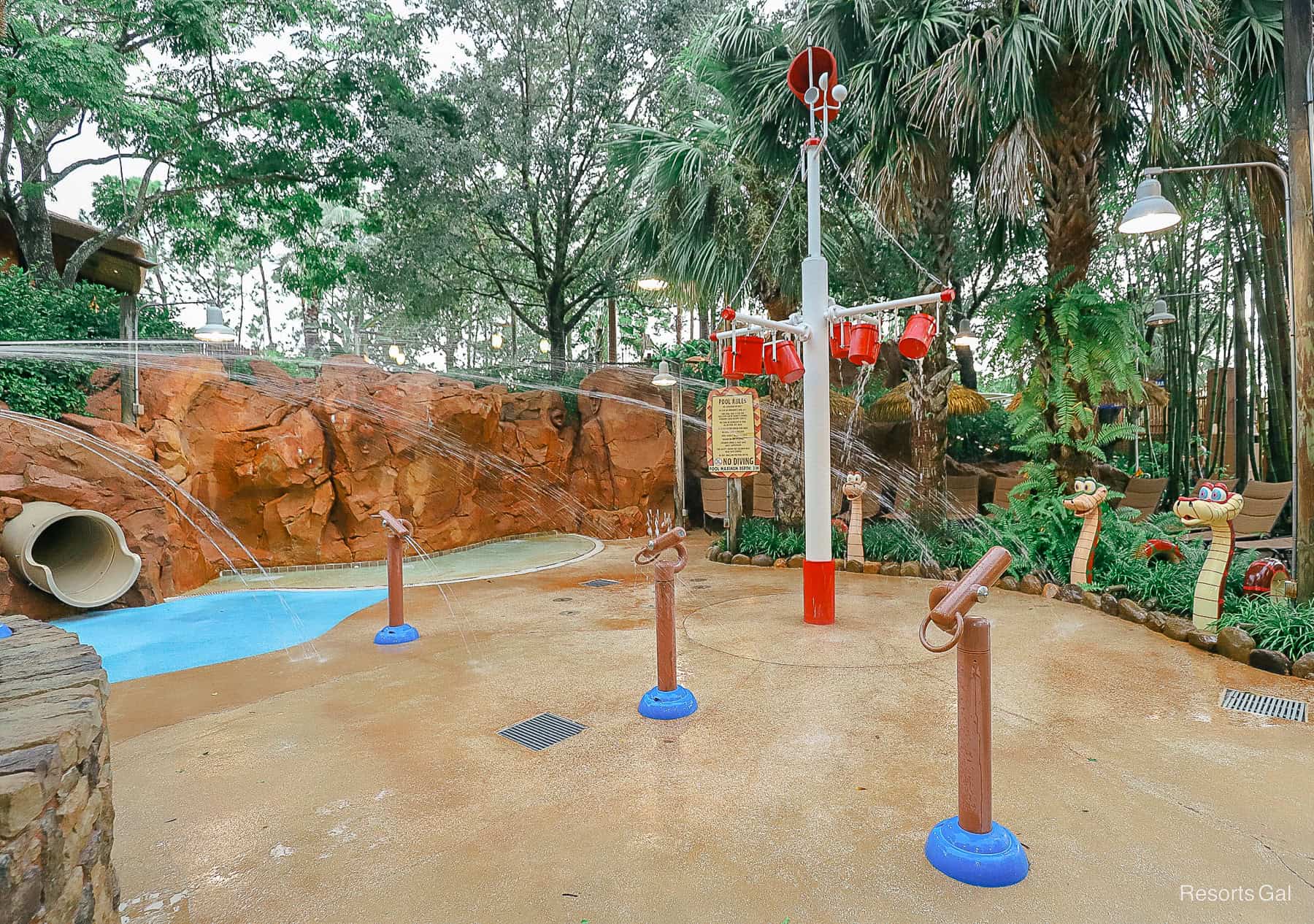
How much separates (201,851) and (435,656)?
2351 millimetres

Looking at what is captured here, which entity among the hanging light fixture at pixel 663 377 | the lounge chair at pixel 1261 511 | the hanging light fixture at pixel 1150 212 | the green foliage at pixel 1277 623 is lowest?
the green foliage at pixel 1277 623

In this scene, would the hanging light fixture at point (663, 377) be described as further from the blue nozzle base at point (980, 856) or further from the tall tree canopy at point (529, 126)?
the blue nozzle base at point (980, 856)

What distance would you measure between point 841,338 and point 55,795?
4.85m

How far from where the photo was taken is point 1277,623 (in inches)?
173

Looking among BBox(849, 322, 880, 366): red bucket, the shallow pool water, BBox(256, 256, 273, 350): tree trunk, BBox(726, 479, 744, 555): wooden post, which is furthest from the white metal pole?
BBox(256, 256, 273, 350): tree trunk

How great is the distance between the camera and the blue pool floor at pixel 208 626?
5.04 m

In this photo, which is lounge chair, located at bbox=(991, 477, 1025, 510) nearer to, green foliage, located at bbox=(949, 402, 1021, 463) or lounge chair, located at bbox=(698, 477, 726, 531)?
green foliage, located at bbox=(949, 402, 1021, 463)

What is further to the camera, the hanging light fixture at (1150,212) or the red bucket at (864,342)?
the red bucket at (864,342)

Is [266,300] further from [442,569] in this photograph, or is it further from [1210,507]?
[1210,507]

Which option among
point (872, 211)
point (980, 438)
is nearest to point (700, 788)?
point (872, 211)

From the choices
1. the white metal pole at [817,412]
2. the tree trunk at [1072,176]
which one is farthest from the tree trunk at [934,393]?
the white metal pole at [817,412]

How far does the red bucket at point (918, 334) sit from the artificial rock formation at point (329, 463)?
737 centimetres

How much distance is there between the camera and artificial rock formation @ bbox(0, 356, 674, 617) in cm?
659

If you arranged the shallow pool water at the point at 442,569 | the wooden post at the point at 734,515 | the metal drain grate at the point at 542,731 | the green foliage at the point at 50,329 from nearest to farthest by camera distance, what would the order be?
1. the metal drain grate at the point at 542,731
2. the green foliage at the point at 50,329
3. the shallow pool water at the point at 442,569
4. the wooden post at the point at 734,515
